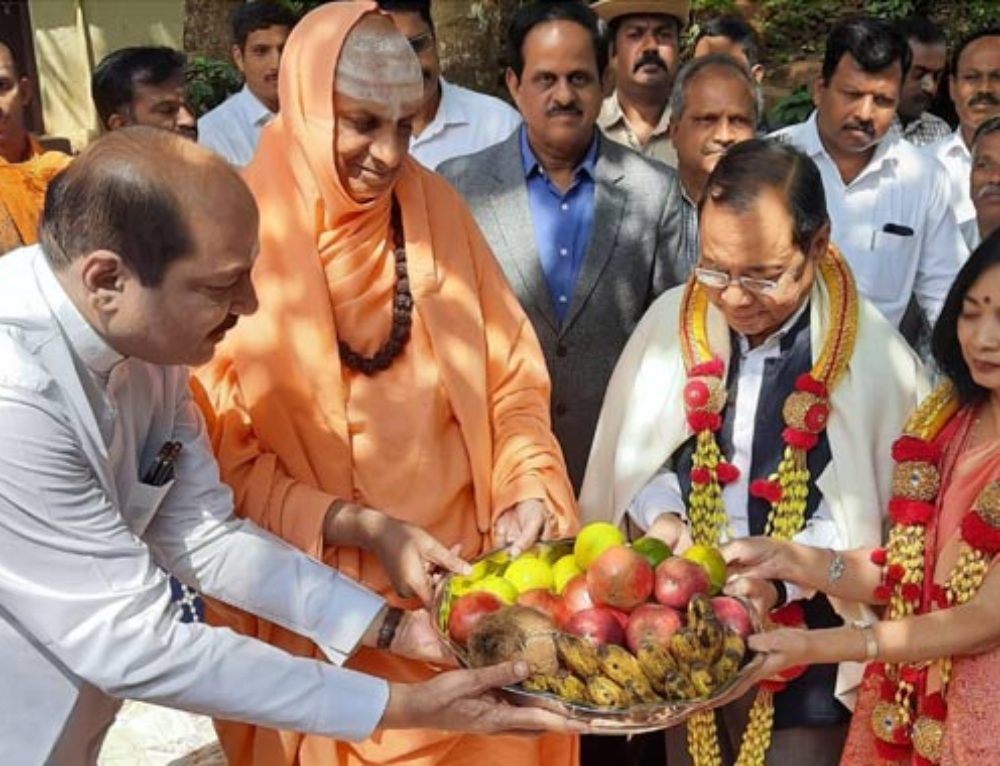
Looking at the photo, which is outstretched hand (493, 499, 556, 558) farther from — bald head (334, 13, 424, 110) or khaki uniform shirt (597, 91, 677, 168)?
khaki uniform shirt (597, 91, 677, 168)

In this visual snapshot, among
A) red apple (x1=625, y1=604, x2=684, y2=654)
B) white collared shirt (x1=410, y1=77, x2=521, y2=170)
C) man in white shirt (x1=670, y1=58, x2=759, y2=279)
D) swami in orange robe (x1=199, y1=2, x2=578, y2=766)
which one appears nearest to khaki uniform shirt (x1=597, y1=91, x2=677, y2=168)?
white collared shirt (x1=410, y1=77, x2=521, y2=170)

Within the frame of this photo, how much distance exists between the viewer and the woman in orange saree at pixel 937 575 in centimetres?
285

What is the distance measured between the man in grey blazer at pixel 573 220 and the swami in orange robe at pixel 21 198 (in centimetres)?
175

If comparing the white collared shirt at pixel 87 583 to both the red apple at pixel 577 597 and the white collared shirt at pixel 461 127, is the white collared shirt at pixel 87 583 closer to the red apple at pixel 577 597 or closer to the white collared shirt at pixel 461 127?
the red apple at pixel 577 597

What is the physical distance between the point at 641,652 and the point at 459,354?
1.00 meters

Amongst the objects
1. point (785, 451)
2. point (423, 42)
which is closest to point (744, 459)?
point (785, 451)

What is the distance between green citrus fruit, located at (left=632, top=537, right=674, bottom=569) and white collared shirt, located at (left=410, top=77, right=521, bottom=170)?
132 inches

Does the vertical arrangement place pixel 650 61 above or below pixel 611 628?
above

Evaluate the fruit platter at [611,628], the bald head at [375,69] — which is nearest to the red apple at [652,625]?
the fruit platter at [611,628]

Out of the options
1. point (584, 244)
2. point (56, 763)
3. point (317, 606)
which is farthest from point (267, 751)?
point (584, 244)

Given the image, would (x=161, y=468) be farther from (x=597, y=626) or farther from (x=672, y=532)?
(x=672, y=532)

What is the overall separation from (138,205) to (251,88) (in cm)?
501

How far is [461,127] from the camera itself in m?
6.05

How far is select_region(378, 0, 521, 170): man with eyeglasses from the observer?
19.2 feet
